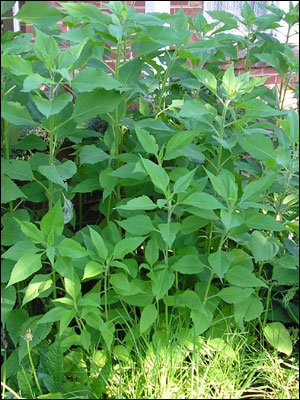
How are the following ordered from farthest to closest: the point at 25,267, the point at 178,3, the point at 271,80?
the point at 271,80 < the point at 178,3 < the point at 25,267

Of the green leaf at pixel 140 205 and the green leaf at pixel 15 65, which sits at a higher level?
the green leaf at pixel 15 65

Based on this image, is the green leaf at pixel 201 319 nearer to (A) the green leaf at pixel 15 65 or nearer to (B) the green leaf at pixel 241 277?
(B) the green leaf at pixel 241 277

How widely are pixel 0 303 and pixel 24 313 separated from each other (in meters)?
0.22

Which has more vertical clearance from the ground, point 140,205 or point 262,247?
point 140,205

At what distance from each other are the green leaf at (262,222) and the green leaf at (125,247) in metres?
0.36

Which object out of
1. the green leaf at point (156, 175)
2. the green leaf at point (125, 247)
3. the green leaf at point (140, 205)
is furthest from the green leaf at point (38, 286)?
the green leaf at point (156, 175)

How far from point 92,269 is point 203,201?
41 cm

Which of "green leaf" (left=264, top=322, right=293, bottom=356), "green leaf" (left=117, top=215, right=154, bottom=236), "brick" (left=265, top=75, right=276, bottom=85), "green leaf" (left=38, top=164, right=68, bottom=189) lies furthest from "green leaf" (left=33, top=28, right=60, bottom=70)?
"brick" (left=265, top=75, right=276, bottom=85)

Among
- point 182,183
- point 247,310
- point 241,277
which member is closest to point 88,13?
point 182,183

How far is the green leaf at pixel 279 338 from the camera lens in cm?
209

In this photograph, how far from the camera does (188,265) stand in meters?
1.96

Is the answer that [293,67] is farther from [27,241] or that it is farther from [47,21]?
[27,241]

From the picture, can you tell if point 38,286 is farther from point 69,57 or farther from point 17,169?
point 69,57

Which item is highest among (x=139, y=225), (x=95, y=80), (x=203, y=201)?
(x=95, y=80)
